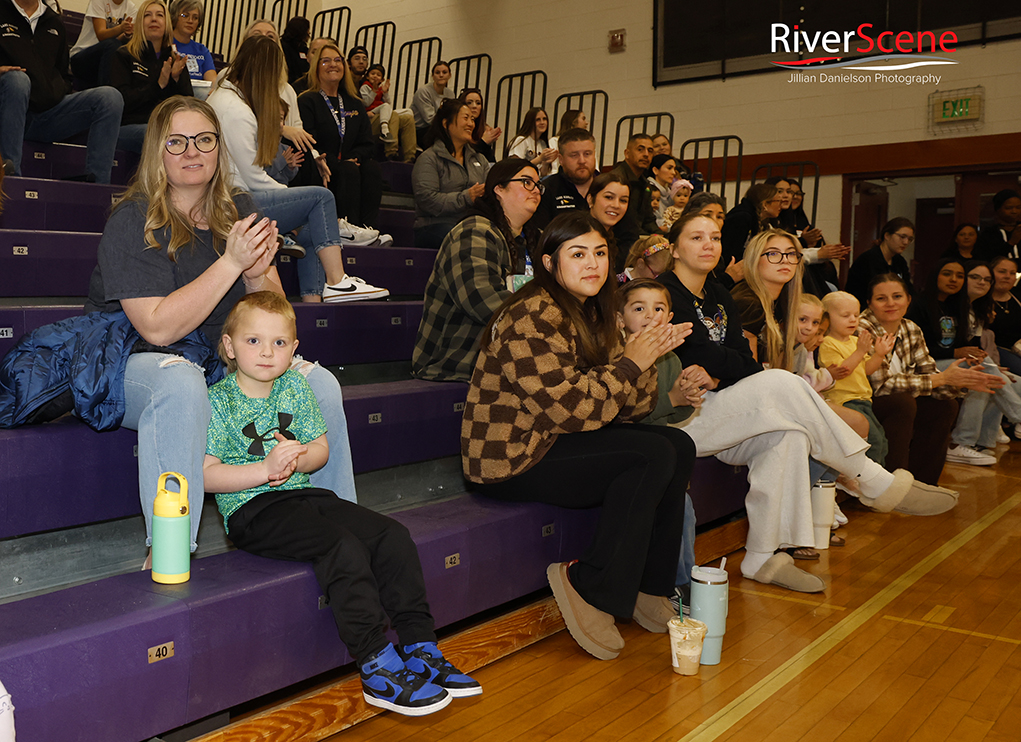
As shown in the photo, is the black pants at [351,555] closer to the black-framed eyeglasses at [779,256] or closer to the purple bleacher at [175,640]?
the purple bleacher at [175,640]

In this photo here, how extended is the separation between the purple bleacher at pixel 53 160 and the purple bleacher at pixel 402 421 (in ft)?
7.05

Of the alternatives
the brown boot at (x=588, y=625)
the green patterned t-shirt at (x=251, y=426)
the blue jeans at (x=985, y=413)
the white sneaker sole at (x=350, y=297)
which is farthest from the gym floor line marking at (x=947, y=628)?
the blue jeans at (x=985, y=413)

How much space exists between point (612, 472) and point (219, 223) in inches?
44.9

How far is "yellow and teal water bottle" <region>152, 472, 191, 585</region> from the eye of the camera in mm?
1713

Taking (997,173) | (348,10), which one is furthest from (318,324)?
(348,10)

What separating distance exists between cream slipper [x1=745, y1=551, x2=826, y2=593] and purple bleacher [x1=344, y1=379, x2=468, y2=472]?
108 centimetres

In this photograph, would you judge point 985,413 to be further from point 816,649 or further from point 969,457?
point 816,649

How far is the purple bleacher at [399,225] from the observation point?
4.95m

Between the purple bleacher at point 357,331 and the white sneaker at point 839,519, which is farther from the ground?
the purple bleacher at point 357,331

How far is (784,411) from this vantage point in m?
3.03

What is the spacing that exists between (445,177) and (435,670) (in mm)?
3168

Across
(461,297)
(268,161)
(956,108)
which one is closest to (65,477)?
(461,297)

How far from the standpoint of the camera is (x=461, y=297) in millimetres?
2969

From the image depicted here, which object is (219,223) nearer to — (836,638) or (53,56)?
(836,638)
